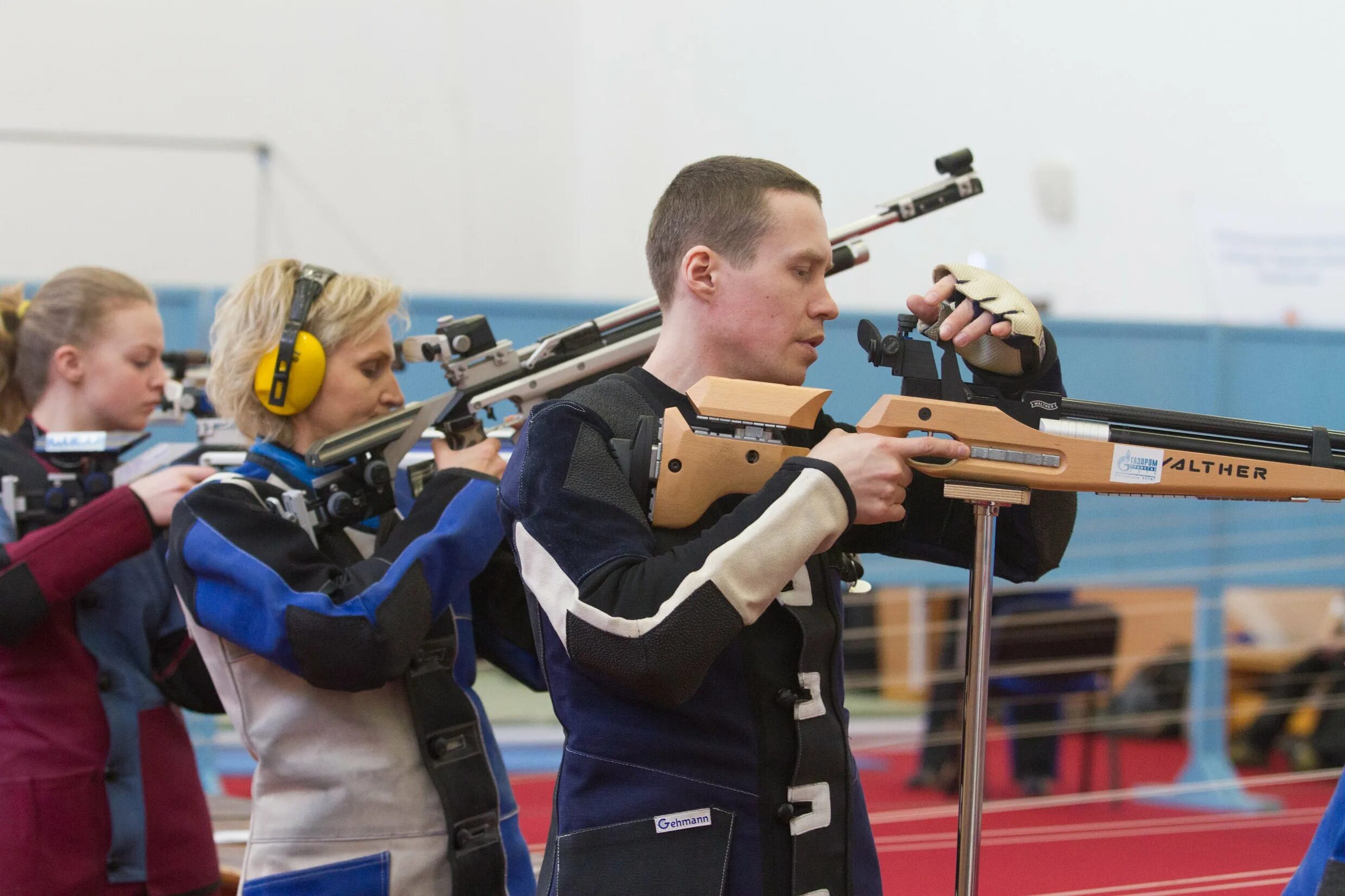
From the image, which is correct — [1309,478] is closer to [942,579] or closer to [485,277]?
[942,579]

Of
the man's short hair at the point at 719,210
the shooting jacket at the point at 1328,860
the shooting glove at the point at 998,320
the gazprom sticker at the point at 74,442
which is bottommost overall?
the shooting jacket at the point at 1328,860

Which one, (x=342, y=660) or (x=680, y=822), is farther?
(x=342, y=660)

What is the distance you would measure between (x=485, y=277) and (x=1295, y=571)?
15.5ft

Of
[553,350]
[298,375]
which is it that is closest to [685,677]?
[298,375]

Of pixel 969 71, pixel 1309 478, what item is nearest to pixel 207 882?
pixel 1309 478

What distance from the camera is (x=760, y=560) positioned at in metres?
1.19

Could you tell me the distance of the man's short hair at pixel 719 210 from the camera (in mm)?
1403

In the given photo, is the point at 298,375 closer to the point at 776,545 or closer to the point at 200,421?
the point at 200,421

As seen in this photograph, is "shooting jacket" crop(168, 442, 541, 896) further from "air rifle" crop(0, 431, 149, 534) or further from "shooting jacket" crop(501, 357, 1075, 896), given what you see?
"air rifle" crop(0, 431, 149, 534)

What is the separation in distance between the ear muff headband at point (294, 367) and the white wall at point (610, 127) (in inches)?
166

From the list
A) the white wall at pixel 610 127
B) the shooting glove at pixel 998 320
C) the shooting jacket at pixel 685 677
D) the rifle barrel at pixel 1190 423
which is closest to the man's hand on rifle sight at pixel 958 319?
the shooting glove at pixel 998 320

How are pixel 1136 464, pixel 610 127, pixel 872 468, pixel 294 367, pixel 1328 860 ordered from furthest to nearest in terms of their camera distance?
pixel 610 127, pixel 294 367, pixel 1136 464, pixel 872 468, pixel 1328 860

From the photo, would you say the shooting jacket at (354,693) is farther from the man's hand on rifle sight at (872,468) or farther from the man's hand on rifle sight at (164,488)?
the man's hand on rifle sight at (872,468)

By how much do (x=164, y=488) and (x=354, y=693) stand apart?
1.97ft
